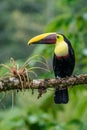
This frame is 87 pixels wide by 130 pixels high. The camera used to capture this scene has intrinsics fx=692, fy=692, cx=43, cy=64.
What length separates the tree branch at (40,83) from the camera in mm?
5945

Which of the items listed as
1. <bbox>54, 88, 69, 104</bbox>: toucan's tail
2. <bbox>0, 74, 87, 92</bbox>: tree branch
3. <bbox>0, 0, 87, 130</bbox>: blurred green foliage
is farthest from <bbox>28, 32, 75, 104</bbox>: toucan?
<bbox>0, 74, 87, 92</bbox>: tree branch

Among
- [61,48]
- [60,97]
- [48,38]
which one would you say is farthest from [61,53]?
[60,97]

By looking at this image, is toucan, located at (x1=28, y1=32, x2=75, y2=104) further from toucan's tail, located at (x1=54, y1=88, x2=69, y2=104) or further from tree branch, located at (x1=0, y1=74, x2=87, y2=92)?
tree branch, located at (x1=0, y1=74, x2=87, y2=92)

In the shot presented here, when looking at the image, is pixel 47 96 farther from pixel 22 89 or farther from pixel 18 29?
pixel 18 29

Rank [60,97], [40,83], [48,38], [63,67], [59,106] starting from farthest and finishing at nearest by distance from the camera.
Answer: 1. [59,106]
2. [63,67]
3. [60,97]
4. [48,38]
5. [40,83]

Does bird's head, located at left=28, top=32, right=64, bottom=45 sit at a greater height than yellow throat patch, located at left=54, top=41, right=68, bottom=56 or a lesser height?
greater

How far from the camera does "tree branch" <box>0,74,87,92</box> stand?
5945 mm

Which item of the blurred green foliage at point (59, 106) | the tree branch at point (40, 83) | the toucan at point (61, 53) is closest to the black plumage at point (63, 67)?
the toucan at point (61, 53)

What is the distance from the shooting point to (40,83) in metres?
6.04

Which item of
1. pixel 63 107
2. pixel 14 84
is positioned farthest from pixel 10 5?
pixel 14 84

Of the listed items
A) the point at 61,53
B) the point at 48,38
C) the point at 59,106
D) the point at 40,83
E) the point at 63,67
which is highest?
the point at 48,38

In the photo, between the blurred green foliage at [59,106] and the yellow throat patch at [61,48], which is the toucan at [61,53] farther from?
the blurred green foliage at [59,106]

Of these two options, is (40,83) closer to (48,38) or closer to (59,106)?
(48,38)

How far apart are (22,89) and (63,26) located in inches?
94.3
